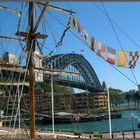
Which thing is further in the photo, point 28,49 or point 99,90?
point 99,90

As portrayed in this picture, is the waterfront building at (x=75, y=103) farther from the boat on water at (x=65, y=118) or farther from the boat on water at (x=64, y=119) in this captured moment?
the boat on water at (x=64, y=119)

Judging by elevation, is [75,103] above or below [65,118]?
above

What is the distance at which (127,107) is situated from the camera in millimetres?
159250

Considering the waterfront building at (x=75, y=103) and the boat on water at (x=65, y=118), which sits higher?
the waterfront building at (x=75, y=103)

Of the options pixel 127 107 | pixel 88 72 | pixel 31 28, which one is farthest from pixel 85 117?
pixel 31 28

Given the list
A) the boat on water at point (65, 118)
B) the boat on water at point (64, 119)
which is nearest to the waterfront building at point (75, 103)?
the boat on water at point (65, 118)

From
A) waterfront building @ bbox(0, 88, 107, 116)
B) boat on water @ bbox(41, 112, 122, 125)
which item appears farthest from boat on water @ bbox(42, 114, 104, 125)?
waterfront building @ bbox(0, 88, 107, 116)

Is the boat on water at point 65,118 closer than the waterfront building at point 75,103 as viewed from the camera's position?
Yes

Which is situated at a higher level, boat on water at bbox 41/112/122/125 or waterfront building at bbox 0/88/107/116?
waterfront building at bbox 0/88/107/116

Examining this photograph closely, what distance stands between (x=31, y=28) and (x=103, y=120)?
84662mm

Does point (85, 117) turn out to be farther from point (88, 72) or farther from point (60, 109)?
point (88, 72)

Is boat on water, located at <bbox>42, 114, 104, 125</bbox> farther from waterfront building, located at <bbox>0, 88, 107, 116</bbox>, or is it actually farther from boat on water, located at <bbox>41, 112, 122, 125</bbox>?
waterfront building, located at <bbox>0, 88, 107, 116</bbox>

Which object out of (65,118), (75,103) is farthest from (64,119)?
(75,103)

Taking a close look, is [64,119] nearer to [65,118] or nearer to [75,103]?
[65,118]
